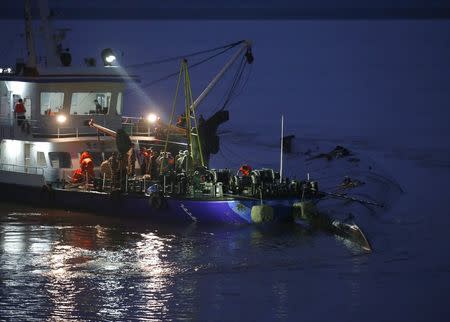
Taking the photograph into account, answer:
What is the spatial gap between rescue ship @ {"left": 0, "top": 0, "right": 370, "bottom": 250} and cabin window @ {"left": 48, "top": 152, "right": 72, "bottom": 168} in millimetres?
36

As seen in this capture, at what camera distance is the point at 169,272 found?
24.6 metres

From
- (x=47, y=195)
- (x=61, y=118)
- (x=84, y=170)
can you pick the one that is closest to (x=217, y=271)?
(x=84, y=170)

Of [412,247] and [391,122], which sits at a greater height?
[391,122]

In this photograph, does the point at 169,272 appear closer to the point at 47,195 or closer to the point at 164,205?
the point at 164,205

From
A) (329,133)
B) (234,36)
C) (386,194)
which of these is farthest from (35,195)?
(234,36)

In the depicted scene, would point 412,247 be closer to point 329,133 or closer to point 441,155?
point 441,155

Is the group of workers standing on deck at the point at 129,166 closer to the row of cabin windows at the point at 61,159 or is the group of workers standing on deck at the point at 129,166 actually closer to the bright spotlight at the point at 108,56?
the row of cabin windows at the point at 61,159

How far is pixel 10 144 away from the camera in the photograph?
35.8m

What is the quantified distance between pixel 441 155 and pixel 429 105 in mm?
31318

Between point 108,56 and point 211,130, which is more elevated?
point 108,56

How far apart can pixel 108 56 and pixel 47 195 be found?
608 centimetres

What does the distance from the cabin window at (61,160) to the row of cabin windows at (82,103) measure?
1581 mm

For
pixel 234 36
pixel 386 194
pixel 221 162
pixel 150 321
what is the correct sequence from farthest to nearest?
pixel 234 36, pixel 221 162, pixel 386 194, pixel 150 321

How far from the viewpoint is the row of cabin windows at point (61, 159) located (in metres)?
34.4
